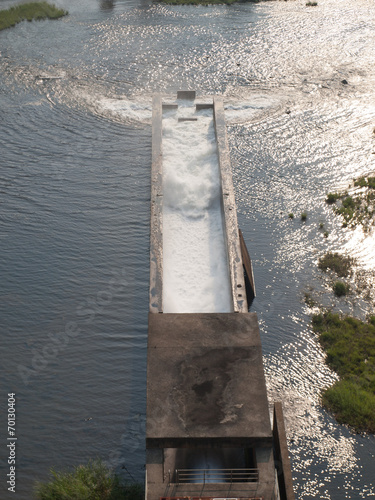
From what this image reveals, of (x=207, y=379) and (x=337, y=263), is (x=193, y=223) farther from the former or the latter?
(x=207, y=379)

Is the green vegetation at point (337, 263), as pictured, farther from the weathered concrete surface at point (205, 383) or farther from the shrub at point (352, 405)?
the weathered concrete surface at point (205, 383)

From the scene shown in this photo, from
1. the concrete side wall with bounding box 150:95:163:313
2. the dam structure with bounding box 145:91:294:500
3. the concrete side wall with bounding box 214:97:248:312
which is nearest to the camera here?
the dam structure with bounding box 145:91:294:500

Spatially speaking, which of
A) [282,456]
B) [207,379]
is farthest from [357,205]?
[207,379]

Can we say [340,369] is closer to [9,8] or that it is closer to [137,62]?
[137,62]

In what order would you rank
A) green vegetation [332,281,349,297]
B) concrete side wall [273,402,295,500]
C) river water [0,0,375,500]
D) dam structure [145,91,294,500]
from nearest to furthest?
dam structure [145,91,294,500]
concrete side wall [273,402,295,500]
river water [0,0,375,500]
green vegetation [332,281,349,297]

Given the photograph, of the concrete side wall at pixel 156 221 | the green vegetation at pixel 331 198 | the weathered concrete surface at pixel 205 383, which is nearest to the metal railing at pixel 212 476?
the weathered concrete surface at pixel 205 383

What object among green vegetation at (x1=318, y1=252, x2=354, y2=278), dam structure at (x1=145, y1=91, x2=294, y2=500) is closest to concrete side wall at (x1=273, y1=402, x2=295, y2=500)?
dam structure at (x1=145, y1=91, x2=294, y2=500)

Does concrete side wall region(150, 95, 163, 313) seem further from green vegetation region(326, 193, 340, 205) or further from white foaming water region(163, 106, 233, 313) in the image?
green vegetation region(326, 193, 340, 205)
